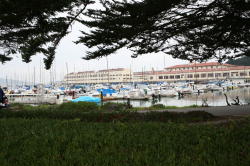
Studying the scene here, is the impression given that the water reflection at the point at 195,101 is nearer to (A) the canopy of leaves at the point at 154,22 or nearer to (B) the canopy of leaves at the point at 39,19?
(A) the canopy of leaves at the point at 154,22

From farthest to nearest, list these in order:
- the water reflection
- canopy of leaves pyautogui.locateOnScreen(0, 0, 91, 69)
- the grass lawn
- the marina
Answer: the water reflection
the marina
canopy of leaves pyautogui.locateOnScreen(0, 0, 91, 69)
the grass lawn

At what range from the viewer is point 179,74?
4097 inches

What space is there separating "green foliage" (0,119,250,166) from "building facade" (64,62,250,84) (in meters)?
67.5

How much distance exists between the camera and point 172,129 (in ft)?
19.8

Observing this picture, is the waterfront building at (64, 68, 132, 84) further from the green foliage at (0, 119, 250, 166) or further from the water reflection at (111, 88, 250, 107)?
the green foliage at (0, 119, 250, 166)

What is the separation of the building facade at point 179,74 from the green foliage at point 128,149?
6748 cm

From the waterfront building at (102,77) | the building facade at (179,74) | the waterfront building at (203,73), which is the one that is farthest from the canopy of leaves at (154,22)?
the waterfront building at (102,77)

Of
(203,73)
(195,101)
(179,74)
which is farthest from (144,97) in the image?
(203,73)

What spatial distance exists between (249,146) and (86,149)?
315 cm

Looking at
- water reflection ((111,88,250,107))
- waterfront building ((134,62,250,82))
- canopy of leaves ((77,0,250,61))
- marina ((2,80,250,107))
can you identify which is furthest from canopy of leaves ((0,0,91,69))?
waterfront building ((134,62,250,82))

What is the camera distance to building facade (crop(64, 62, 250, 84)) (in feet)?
311

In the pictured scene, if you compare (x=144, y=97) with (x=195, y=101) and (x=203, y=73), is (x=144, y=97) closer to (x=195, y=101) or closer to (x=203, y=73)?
(x=195, y=101)

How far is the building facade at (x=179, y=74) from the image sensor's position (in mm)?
94750

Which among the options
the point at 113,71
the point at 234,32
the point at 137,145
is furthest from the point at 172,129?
the point at 113,71
